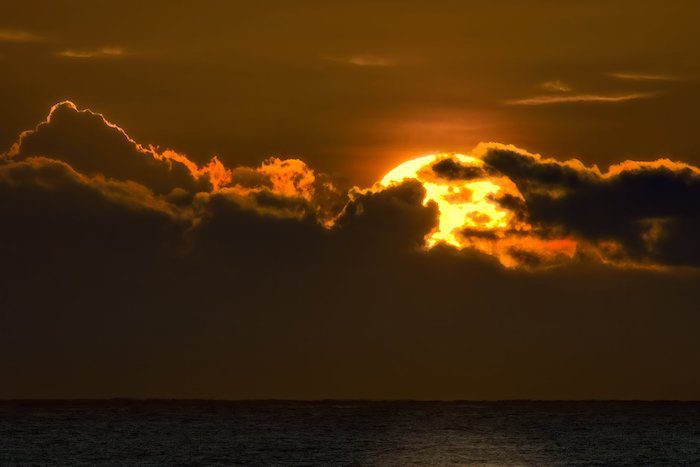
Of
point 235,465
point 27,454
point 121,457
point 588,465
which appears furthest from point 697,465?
point 27,454

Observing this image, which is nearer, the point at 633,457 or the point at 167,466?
the point at 167,466

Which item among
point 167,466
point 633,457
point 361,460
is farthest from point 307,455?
point 633,457

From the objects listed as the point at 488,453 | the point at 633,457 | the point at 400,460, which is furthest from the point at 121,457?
the point at 633,457

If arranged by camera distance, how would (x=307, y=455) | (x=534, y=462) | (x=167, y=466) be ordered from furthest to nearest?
(x=307, y=455), (x=534, y=462), (x=167, y=466)

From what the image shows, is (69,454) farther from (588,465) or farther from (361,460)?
(588,465)

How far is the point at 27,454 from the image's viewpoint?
180 m

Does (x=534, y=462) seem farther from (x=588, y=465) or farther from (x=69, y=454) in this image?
(x=69, y=454)

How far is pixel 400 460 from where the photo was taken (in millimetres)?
174125

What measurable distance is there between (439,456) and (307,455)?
17.8 metres

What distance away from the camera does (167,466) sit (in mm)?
161750

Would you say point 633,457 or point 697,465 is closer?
point 697,465

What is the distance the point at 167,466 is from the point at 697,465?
6459cm

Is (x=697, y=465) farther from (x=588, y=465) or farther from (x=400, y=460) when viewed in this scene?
(x=400, y=460)

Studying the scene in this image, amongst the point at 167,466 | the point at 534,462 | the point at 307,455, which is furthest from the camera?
the point at 307,455
